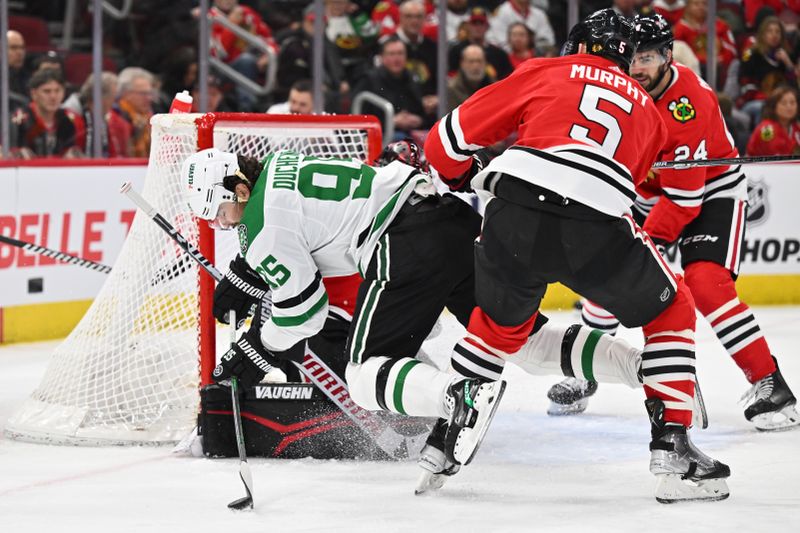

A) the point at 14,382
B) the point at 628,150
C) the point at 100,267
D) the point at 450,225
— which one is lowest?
the point at 14,382

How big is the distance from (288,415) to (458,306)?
1.73 feet

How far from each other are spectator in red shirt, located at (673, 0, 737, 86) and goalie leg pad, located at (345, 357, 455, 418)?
4.13 meters

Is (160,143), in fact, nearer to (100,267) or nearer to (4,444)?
(100,267)

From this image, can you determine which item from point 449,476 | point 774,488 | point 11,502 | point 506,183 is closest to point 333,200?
point 506,183

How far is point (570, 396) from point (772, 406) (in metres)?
0.62

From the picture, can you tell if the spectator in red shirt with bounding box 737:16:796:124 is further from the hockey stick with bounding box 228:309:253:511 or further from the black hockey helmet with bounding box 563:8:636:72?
the hockey stick with bounding box 228:309:253:511

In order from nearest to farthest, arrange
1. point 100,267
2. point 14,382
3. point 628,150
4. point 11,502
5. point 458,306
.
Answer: point 628,150
point 11,502
point 458,306
point 100,267
point 14,382

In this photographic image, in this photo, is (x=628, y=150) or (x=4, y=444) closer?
(x=628, y=150)

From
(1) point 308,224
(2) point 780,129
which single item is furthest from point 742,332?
(2) point 780,129

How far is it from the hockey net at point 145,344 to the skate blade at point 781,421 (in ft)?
4.93

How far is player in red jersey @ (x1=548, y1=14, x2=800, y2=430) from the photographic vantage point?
11.9 feet

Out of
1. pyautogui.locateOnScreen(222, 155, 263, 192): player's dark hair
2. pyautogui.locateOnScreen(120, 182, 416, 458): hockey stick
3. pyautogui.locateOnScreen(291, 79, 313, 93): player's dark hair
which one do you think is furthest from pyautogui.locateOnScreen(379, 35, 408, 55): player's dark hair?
pyautogui.locateOnScreen(222, 155, 263, 192): player's dark hair

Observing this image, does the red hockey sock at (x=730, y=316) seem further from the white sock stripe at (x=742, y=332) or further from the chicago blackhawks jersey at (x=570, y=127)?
the chicago blackhawks jersey at (x=570, y=127)

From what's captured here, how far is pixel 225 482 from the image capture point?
305 cm
